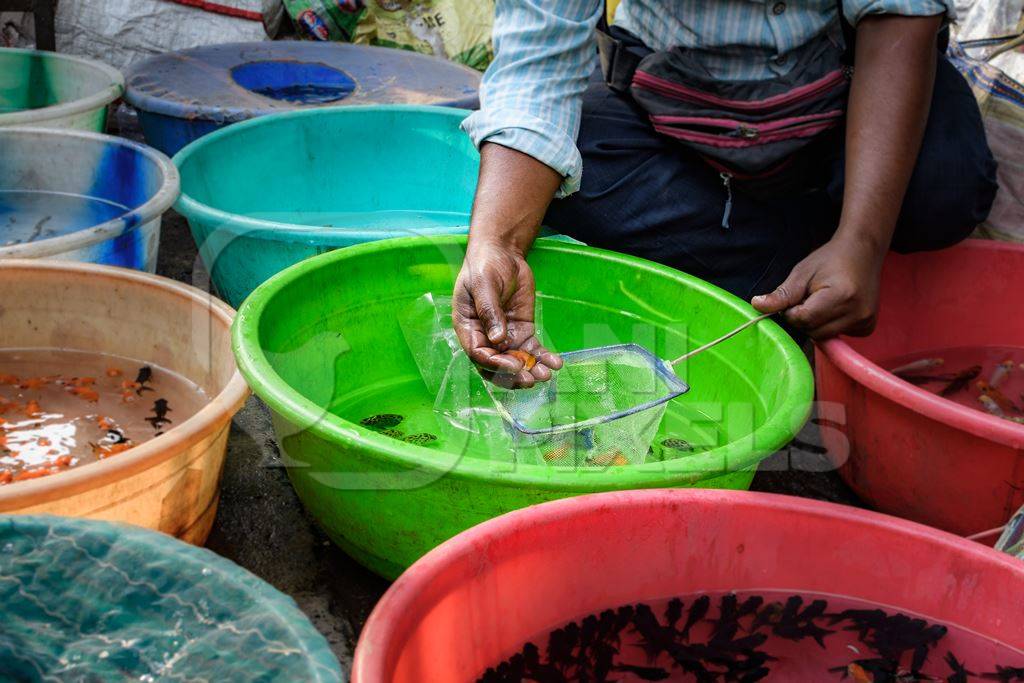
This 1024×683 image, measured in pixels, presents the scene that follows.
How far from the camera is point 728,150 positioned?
191 cm

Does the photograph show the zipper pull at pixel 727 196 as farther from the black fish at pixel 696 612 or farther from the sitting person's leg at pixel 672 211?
the black fish at pixel 696 612

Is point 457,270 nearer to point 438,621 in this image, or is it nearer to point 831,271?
point 831,271

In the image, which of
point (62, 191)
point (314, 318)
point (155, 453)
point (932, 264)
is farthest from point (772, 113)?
point (62, 191)

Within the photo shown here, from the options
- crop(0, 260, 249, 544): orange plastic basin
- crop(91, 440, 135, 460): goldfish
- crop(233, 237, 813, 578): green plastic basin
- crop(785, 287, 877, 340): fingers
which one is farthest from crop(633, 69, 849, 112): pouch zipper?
crop(91, 440, 135, 460): goldfish

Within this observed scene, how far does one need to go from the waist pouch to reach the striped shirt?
0.14 ft

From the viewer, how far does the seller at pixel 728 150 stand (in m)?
1.71

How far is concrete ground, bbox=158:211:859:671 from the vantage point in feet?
5.16

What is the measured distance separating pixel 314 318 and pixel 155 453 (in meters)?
0.59

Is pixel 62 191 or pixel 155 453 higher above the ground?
pixel 155 453

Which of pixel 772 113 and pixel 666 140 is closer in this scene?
pixel 772 113

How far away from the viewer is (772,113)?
1898mm

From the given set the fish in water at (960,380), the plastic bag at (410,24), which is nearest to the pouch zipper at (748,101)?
the fish in water at (960,380)

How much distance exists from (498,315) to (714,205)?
0.67m

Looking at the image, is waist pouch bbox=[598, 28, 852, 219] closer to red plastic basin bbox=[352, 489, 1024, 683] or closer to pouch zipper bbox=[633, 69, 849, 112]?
pouch zipper bbox=[633, 69, 849, 112]
